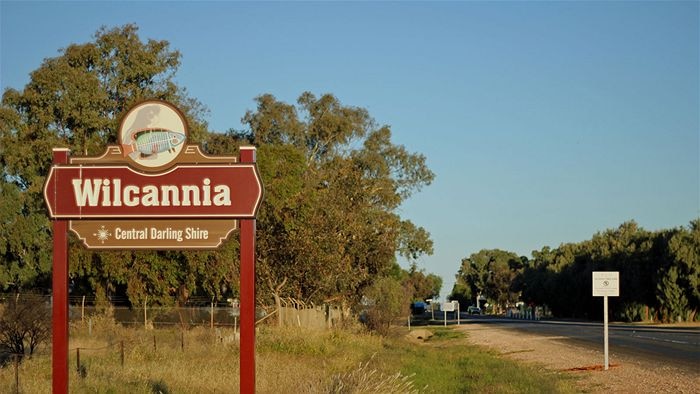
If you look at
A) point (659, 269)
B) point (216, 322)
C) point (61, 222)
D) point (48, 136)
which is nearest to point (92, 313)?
point (216, 322)

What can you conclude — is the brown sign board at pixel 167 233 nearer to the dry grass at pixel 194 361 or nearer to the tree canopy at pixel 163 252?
the dry grass at pixel 194 361

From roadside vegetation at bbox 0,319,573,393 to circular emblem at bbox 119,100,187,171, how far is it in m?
4.81

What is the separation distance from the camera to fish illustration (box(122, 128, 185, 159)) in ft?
43.7

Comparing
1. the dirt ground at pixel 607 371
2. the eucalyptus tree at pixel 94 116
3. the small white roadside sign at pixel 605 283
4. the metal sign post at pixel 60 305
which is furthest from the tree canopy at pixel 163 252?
the metal sign post at pixel 60 305

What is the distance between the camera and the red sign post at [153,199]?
13023mm

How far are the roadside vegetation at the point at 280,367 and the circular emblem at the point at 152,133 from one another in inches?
189

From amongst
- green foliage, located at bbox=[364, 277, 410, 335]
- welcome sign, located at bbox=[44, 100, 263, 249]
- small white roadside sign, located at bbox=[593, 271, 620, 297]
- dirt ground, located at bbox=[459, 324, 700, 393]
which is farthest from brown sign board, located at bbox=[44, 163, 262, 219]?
green foliage, located at bbox=[364, 277, 410, 335]

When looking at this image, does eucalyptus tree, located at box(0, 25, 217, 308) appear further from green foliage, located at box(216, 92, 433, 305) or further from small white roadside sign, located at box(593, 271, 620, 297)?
small white roadside sign, located at box(593, 271, 620, 297)

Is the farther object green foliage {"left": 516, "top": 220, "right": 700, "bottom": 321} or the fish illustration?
green foliage {"left": 516, "top": 220, "right": 700, "bottom": 321}

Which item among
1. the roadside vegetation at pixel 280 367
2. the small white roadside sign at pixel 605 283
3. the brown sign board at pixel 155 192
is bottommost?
the roadside vegetation at pixel 280 367

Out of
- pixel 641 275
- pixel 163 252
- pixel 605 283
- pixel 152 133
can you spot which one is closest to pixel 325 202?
pixel 163 252

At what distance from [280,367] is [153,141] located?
42.8 feet

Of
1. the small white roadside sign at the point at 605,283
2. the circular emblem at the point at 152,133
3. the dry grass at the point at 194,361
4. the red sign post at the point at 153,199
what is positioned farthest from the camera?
the small white roadside sign at the point at 605,283

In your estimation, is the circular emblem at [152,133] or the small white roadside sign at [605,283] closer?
the circular emblem at [152,133]
